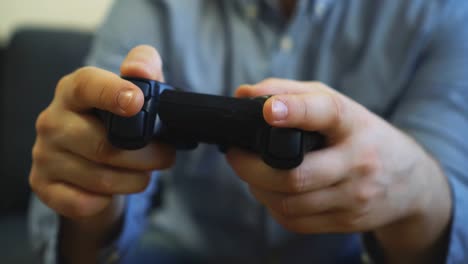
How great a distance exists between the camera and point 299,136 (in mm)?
228

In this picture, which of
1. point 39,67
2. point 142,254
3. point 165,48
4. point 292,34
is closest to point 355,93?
point 292,34

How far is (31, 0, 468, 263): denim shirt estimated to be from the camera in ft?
1.35

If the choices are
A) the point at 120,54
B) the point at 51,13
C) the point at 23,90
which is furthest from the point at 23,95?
the point at 120,54

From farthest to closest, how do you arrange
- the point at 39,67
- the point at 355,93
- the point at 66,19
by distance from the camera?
the point at 66,19, the point at 39,67, the point at 355,93

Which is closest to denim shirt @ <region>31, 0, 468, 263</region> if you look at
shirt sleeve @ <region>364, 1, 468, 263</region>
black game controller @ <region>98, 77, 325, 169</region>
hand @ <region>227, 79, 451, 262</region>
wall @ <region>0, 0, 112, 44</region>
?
shirt sleeve @ <region>364, 1, 468, 263</region>

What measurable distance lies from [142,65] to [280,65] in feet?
0.78

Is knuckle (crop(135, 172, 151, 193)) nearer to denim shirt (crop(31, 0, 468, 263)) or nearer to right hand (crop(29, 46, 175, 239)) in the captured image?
right hand (crop(29, 46, 175, 239))

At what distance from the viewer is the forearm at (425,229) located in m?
0.32

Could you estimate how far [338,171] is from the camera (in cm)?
27

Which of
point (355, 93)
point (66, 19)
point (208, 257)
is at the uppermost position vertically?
point (355, 93)

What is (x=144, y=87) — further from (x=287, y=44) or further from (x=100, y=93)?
(x=287, y=44)

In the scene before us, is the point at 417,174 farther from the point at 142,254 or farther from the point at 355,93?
the point at 142,254

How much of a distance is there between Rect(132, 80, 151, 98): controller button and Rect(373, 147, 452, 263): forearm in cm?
21

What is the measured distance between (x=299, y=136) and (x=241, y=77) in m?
0.27
